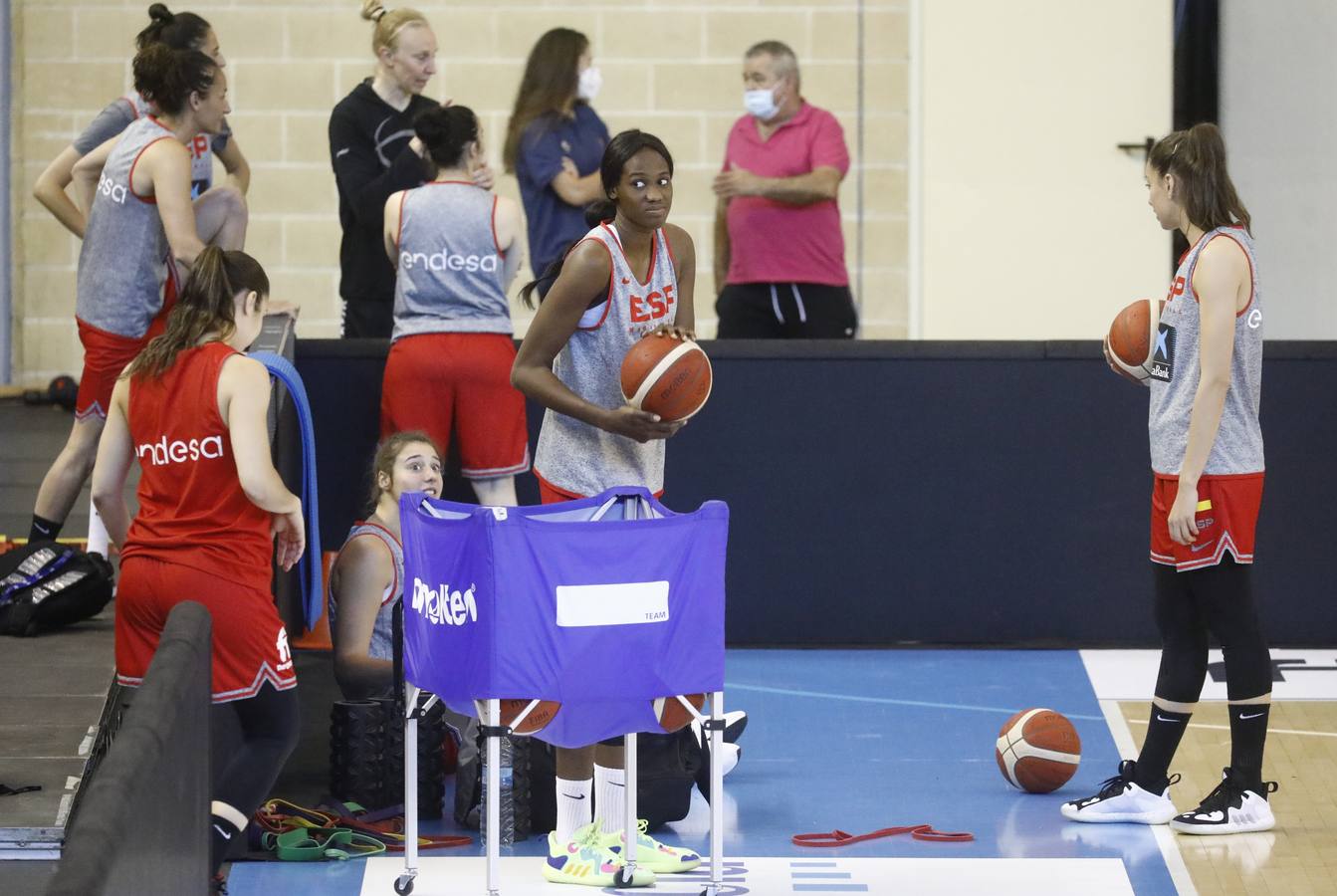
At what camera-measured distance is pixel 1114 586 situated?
7.14 m

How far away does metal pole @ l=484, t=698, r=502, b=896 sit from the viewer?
3.92m

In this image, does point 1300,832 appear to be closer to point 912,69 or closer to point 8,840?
point 8,840

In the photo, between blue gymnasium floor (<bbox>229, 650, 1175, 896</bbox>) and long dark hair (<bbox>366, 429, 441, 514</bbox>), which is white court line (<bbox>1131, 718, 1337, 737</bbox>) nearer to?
blue gymnasium floor (<bbox>229, 650, 1175, 896</bbox>)

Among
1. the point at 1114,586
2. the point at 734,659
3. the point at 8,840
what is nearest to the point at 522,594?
the point at 8,840

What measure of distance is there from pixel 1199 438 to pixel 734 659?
2.63 m

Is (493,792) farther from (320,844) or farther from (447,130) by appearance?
(447,130)

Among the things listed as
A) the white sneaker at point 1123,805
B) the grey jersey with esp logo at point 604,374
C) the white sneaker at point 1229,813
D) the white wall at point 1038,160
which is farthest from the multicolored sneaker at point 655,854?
the white wall at point 1038,160

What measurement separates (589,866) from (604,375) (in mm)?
1149

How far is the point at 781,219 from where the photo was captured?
7691mm

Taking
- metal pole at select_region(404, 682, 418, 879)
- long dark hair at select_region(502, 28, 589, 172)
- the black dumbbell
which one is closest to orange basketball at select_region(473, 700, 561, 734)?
metal pole at select_region(404, 682, 418, 879)

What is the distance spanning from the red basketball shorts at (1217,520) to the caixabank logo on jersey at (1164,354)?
261mm

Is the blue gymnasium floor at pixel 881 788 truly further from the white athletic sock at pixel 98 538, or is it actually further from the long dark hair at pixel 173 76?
the long dark hair at pixel 173 76

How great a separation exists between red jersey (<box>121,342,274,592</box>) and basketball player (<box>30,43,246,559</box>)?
4.24 feet

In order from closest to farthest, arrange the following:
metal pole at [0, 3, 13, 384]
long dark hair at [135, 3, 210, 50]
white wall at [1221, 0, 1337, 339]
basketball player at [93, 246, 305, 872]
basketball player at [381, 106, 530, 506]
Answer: basketball player at [93, 246, 305, 872], long dark hair at [135, 3, 210, 50], basketball player at [381, 106, 530, 506], white wall at [1221, 0, 1337, 339], metal pole at [0, 3, 13, 384]
